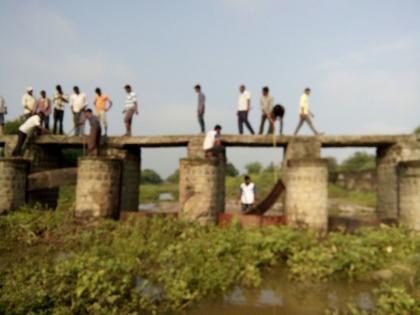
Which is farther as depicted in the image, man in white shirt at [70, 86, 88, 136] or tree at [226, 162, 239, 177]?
tree at [226, 162, 239, 177]

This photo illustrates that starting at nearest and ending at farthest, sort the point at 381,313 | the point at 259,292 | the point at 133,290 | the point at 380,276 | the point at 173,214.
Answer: the point at 381,313 < the point at 133,290 < the point at 259,292 < the point at 380,276 < the point at 173,214

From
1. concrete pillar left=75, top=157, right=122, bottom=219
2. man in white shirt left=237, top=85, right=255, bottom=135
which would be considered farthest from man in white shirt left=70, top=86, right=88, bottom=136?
man in white shirt left=237, top=85, right=255, bottom=135

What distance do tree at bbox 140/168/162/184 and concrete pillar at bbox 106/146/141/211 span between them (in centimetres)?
5600

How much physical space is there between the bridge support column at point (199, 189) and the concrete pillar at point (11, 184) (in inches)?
194

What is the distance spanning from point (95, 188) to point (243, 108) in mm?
5109

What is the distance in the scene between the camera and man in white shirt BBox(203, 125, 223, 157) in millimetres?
9868

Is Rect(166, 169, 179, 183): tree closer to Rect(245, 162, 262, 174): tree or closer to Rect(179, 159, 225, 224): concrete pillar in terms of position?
Rect(245, 162, 262, 174): tree

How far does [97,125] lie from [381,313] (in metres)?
8.46

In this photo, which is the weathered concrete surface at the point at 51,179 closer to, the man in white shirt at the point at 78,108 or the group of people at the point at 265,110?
the man in white shirt at the point at 78,108

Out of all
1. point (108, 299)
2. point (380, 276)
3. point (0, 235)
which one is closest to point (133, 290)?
point (108, 299)

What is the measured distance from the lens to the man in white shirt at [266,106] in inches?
434

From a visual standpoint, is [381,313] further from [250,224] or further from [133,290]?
[250,224]


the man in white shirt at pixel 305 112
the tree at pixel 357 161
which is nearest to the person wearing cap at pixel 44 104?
the man in white shirt at pixel 305 112

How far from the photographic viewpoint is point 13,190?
1014cm
